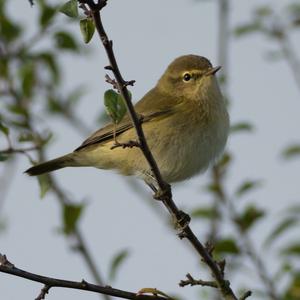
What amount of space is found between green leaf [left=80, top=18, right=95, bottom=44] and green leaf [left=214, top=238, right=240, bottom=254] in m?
2.77

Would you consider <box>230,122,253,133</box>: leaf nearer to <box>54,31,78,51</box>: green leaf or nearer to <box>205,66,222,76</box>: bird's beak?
<box>205,66,222,76</box>: bird's beak

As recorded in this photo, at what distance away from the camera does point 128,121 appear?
5957mm

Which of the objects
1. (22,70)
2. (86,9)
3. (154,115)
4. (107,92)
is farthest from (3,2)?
(86,9)

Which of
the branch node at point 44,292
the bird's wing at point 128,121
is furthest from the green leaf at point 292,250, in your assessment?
the branch node at point 44,292

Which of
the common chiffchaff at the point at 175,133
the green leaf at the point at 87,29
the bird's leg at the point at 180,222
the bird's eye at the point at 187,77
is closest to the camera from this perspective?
the green leaf at the point at 87,29

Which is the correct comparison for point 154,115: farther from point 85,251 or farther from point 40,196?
point 40,196

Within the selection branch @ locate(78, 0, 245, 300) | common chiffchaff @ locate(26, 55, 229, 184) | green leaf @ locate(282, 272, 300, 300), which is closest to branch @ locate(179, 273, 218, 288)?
branch @ locate(78, 0, 245, 300)

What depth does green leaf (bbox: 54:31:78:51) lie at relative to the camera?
6.07 m

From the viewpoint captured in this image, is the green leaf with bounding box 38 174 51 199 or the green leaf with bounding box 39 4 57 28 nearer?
the green leaf with bounding box 38 174 51 199

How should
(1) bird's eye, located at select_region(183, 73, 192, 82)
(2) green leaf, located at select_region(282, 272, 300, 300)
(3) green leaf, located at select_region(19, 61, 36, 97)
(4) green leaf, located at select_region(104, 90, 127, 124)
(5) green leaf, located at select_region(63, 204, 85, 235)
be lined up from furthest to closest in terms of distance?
(1) bird's eye, located at select_region(183, 73, 192, 82) < (3) green leaf, located at select_region(19, 61, 36, 97) < (5) green leaf, located at select_region(63, 204, 85, 235) < (2) green leaf, located at select_region(282, 272, 300, 300) < (4) green leaf, located at select_region(104, 90, 127, 124)

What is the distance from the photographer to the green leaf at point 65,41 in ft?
19.9

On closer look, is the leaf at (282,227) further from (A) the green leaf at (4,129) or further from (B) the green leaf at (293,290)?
(A) the green leaf at (4,129)

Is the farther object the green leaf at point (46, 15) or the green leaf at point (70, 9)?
the green leaf at point (46, 15)

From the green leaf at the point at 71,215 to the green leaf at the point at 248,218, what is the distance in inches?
51.2
